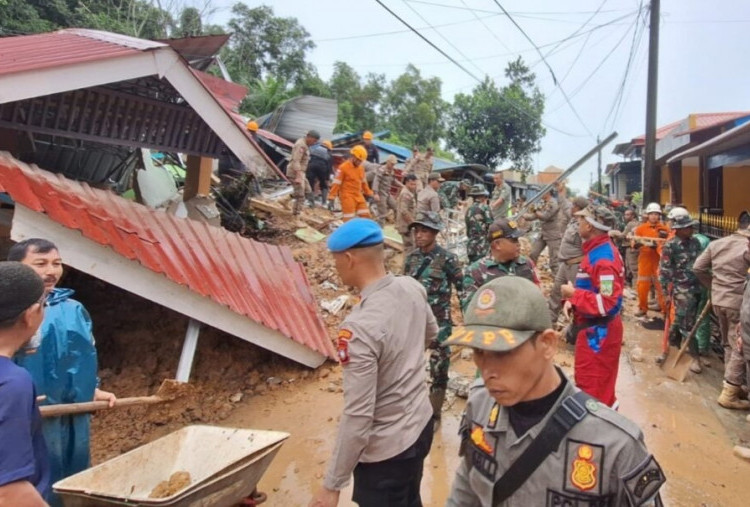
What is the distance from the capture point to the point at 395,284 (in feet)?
7.04

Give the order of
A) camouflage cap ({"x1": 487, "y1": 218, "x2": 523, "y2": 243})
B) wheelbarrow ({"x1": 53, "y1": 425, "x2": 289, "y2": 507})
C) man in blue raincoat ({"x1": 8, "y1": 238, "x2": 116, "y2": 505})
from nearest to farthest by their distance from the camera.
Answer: wheelbarrow ({"x1": 53, "y1": 425, "x2": 289, "y2": 507})
man in blue raincoat ({"x1": 8, "y1": 238, "x2": 116, "y2": 505})
camouflage cap ({"x1": 487, "y1": 218, "x2": 523, "y2": 243})

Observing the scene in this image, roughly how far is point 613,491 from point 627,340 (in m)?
6.63

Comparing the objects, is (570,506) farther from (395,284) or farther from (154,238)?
(154,238)

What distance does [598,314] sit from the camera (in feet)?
10.8

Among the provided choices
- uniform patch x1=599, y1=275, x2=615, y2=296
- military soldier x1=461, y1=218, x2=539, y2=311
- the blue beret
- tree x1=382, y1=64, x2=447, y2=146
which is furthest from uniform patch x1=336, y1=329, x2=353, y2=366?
Result: tree x1=382, y1=64, x2=447, y2=146

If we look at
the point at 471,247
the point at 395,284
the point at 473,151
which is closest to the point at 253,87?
the point at 473,151

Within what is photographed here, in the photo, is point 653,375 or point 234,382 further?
point 653,375

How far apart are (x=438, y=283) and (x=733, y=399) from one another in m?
3.21

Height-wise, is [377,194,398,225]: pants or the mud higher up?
[377,194,398,225]: pants

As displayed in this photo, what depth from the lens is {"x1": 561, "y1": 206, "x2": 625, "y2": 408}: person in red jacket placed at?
3.31 m

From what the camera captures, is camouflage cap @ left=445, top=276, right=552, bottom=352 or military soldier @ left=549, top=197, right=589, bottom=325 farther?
military soldier @ left=549, top=197, right=589, bottom=325

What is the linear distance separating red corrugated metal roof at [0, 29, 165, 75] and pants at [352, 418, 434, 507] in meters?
4.15

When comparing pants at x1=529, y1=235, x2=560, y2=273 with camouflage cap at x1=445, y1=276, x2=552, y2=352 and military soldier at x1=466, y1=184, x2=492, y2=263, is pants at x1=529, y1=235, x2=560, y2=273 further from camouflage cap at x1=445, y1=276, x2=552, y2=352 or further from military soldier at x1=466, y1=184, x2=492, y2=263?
camouflage cap at x1=445, y1=276, x2=552, y2=352

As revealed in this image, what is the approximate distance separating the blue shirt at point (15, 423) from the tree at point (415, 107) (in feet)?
101
